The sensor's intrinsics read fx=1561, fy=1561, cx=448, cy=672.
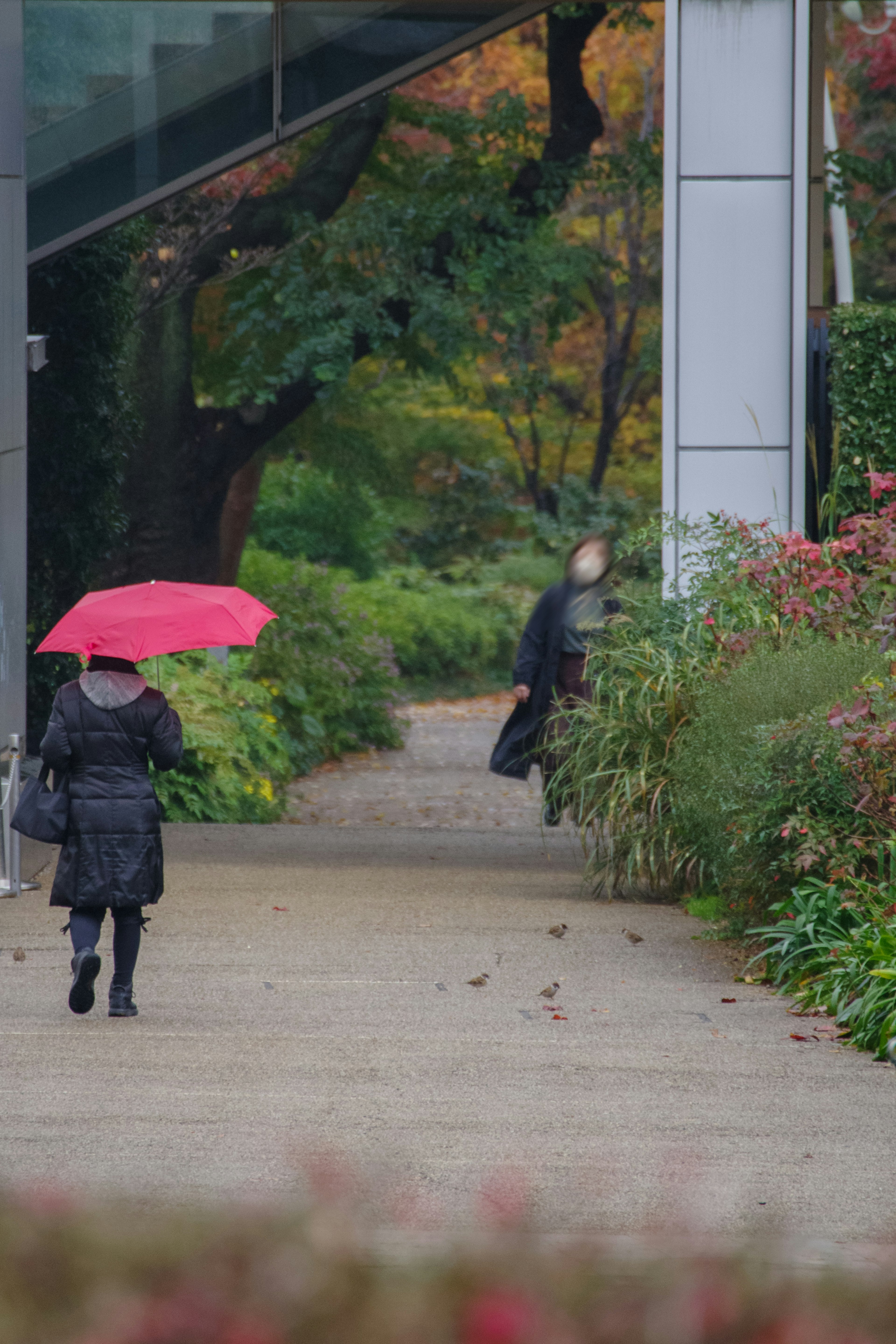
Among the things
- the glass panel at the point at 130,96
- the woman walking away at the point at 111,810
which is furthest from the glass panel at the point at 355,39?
the woman walking away at the point at 111,810

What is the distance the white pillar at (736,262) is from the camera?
960 cm

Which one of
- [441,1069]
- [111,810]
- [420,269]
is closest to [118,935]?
[111,810]

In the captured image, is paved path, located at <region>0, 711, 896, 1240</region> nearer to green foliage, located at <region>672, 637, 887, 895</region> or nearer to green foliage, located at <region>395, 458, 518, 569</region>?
green foliage, located at <region>672, 637, 887, 895</region>

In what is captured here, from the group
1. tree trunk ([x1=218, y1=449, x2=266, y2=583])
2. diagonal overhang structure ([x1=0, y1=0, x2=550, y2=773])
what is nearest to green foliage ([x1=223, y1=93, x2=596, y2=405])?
tree trunk ([x1=218, y1=449, x2=266, y2=583])

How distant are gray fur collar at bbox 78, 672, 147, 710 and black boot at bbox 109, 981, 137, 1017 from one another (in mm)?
1028

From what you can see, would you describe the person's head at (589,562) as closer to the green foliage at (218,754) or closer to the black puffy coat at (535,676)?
the black puffy coat at (535,676)

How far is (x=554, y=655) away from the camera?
8.77 metres

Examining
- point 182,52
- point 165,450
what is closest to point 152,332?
point 165,450

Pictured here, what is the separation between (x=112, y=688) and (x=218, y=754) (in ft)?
20.1

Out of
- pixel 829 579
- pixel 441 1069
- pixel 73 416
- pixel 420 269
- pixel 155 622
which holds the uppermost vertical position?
pixel 420 269

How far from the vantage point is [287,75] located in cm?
1137

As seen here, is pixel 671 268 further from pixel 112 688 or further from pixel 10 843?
pixel 112 688

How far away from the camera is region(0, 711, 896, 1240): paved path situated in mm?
3840

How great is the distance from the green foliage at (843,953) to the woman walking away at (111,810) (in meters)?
2.49
